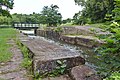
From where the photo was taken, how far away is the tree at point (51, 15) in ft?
113

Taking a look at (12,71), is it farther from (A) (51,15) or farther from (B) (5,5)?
(A) (51,15)

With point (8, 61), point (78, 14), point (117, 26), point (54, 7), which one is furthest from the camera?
point (54, 7)

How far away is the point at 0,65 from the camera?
3537mm

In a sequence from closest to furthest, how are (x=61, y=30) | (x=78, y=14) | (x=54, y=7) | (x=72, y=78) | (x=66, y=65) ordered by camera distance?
(x=72, y=78) → (x=66, y=65) → (x=61, y=30) → (x=78, y=14) → (x=54, y=7)

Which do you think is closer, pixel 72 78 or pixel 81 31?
pixel 72 78

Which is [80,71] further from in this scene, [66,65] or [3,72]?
[3,72]

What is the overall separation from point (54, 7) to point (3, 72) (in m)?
34.5

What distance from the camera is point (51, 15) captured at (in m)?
34.9

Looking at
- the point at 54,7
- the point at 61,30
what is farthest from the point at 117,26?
the point at 54,7

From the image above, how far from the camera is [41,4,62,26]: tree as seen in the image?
34.3 meters

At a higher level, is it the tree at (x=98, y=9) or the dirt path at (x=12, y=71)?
the tree at (x=98, y=9)

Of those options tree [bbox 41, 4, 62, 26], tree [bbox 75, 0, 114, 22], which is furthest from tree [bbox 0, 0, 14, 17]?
tree [bbox 41, 4, 62, 26]

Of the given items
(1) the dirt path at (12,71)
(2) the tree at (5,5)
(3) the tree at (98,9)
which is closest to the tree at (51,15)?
(3) the tree at (98,9)

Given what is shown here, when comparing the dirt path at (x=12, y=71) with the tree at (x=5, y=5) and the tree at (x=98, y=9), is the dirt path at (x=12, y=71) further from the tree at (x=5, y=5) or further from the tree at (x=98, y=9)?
the tree at (x=98, y=9)
